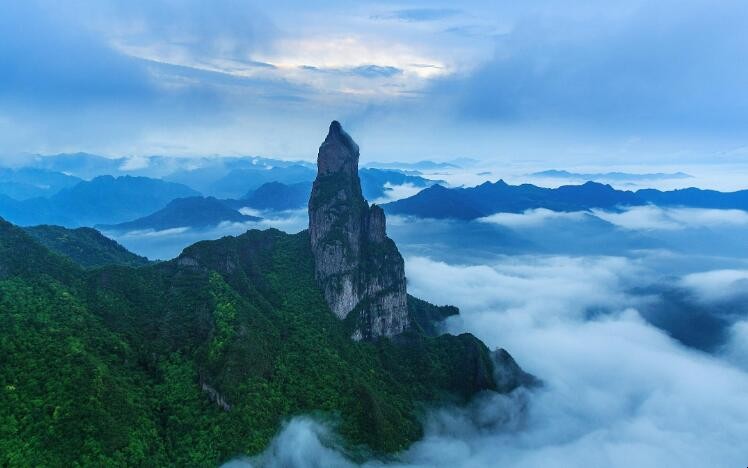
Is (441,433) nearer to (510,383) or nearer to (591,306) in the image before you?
(510,383)

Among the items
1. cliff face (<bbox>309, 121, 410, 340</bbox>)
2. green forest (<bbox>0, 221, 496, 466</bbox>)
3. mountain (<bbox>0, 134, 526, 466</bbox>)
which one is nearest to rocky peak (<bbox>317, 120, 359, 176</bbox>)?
cliff face (<bbox>309, 121, 410, 340</bbox>)

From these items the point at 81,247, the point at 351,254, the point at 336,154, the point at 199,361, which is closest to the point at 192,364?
the point at 199,361

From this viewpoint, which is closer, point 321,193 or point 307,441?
point 307,441

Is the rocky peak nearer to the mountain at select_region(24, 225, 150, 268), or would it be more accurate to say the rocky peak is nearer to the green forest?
the green forest

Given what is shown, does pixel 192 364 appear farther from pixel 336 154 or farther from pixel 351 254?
pixel 336 154

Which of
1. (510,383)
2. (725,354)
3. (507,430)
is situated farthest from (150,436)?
(725,354)

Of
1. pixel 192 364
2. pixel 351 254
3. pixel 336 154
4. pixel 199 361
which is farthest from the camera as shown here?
pixel 336 154
